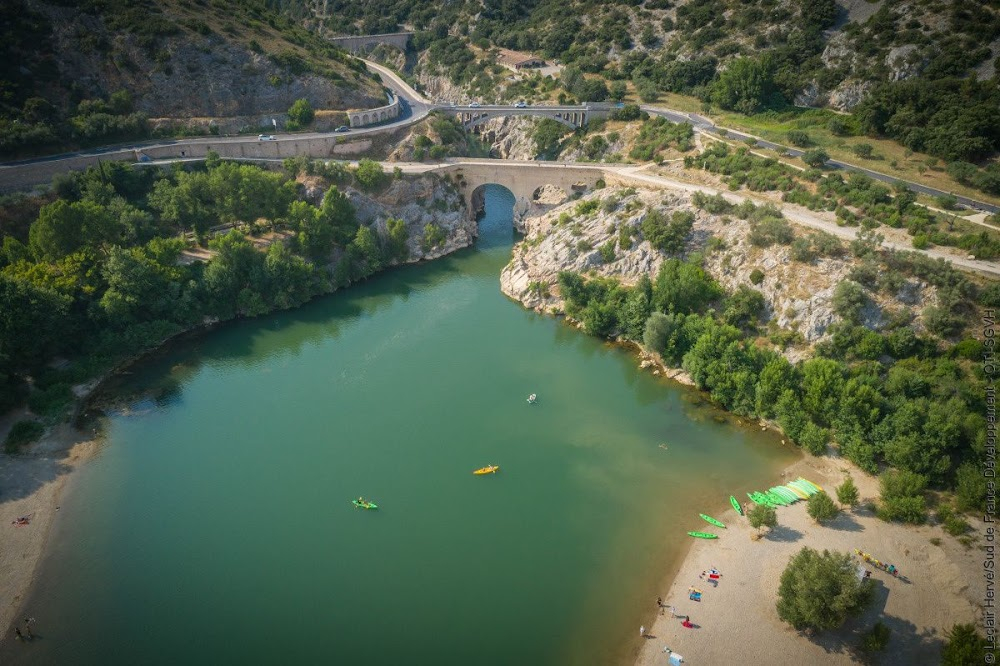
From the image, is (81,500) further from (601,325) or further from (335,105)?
(335,105)

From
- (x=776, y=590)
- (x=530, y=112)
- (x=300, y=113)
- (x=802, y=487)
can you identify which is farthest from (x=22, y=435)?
(x=530, y=112)

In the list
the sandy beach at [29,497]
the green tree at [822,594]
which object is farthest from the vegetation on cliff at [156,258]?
the green tree at [822,594]

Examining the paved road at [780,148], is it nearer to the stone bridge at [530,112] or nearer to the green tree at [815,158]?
the green tree at [815,158]

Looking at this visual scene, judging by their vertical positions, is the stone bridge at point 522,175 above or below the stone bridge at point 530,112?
below

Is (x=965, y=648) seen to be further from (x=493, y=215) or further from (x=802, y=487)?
(x=493, y=215)

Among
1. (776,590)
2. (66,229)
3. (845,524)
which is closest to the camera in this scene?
(776,590)

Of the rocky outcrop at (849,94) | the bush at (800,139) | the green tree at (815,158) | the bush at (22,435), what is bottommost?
the bush at (22,435)

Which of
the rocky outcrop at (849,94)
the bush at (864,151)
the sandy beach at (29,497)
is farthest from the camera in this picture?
the rocky outcrop at (849,94)

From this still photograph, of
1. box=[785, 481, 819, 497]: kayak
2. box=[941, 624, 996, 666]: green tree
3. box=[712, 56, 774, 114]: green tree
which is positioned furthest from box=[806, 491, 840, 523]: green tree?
box=[712, 56, 774, 114]: green tree
